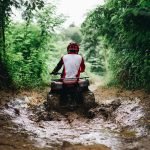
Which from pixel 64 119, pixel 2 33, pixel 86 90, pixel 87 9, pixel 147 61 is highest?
pixel 87 9

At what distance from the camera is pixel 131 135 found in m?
6.04

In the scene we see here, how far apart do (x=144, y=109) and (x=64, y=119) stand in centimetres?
188

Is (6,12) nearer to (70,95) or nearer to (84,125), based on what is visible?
(70,95)

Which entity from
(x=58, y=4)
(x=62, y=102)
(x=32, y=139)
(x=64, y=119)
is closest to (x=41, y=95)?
(x=62, y=102)

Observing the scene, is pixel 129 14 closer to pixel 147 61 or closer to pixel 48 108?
pixel 147 61

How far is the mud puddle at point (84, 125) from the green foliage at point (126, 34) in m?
1.79

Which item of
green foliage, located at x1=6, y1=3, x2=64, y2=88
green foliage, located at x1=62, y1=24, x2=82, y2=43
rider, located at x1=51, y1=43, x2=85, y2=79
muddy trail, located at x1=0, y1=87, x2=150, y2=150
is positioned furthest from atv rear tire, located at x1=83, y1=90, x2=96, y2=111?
green foliage, located at x1=62, y1=24, x2=82, y2=43

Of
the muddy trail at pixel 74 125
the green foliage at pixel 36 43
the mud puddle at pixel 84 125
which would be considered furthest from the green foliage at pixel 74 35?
the mud puddle at pixel 84 125

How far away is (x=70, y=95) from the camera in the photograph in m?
8.41

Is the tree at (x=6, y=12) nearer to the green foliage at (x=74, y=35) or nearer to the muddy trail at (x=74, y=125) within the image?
the muddy trail at (x=74, y=125)

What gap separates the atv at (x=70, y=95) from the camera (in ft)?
26.6

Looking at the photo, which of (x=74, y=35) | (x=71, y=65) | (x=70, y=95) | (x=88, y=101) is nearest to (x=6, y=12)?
(x=71, y=65)

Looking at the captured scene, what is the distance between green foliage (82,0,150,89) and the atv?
80.6 inches

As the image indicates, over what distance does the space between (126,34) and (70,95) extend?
11.0 ft
